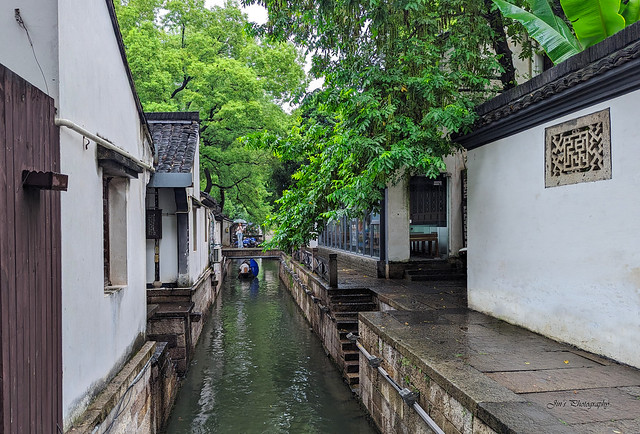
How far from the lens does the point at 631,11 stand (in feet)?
18.9

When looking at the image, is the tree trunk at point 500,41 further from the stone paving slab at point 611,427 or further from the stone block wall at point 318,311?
the stone paving slab at point 611,427

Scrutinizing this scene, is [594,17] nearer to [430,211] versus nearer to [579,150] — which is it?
[579,150]

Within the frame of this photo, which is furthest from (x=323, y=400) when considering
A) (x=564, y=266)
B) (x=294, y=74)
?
(x=294, y=74)

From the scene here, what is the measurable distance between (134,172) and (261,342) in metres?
8.39

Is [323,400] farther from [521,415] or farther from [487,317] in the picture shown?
[521,415]

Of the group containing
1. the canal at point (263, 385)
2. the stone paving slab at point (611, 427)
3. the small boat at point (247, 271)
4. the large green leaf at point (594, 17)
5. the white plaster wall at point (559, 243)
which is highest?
the large green leaf at point (594, 17)

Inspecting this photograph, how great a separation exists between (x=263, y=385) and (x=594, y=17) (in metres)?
8.81

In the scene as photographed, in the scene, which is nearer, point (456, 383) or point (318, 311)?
point (456, 383)

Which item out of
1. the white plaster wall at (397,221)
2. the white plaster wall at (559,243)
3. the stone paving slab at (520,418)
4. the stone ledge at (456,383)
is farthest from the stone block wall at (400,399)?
the white plaster wall at (397,221)

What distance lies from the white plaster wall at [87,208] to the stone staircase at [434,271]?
8528 millimetres

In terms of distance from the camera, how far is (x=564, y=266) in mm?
5602

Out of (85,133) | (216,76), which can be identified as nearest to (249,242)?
(216,76)

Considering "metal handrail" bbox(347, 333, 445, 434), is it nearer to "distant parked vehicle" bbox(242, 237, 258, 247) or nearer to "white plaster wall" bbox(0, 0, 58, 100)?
"white plaster wall" bbox(0, 0, 58, 100)

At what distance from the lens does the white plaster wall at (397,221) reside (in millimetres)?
13305
